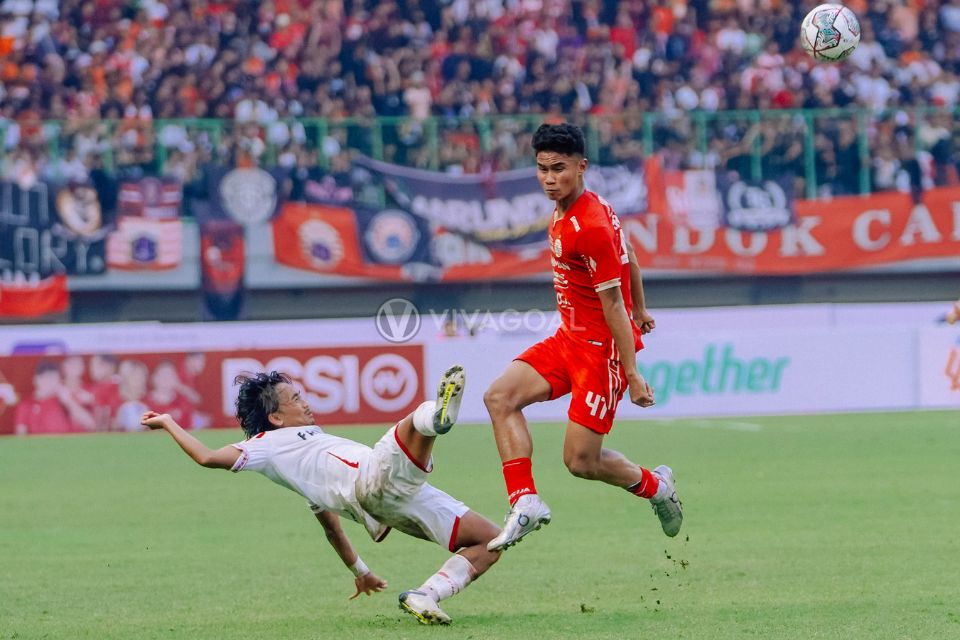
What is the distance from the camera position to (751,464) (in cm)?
1474

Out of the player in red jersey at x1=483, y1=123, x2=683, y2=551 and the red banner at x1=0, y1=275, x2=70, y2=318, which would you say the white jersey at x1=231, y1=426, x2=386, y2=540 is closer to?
the player in red jersey at x1=483, y1=123, x2=683, y2=551

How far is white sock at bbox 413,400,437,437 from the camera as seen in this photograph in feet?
21.9

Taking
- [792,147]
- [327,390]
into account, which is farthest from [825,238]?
[327,390]

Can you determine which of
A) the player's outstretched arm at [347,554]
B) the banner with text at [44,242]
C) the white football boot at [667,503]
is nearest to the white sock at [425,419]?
the player's outstretched arm at [347,554]

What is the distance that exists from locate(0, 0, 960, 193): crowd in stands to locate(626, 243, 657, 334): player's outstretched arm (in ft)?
47.4

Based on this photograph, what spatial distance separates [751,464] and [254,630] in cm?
851

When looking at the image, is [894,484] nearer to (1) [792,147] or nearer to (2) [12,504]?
(2) [12,504]

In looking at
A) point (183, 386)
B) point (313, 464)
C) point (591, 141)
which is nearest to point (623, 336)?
point (313, 464)

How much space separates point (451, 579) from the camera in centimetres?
704

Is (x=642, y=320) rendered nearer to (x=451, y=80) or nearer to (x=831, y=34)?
(x=831, y=34)

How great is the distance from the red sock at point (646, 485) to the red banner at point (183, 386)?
11308mm

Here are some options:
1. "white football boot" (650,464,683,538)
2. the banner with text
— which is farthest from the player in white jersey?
the banner with text

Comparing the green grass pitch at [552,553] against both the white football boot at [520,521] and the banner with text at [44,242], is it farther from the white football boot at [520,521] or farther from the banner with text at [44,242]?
the banner with text at [44,242]

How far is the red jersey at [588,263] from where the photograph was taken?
7.43 m
